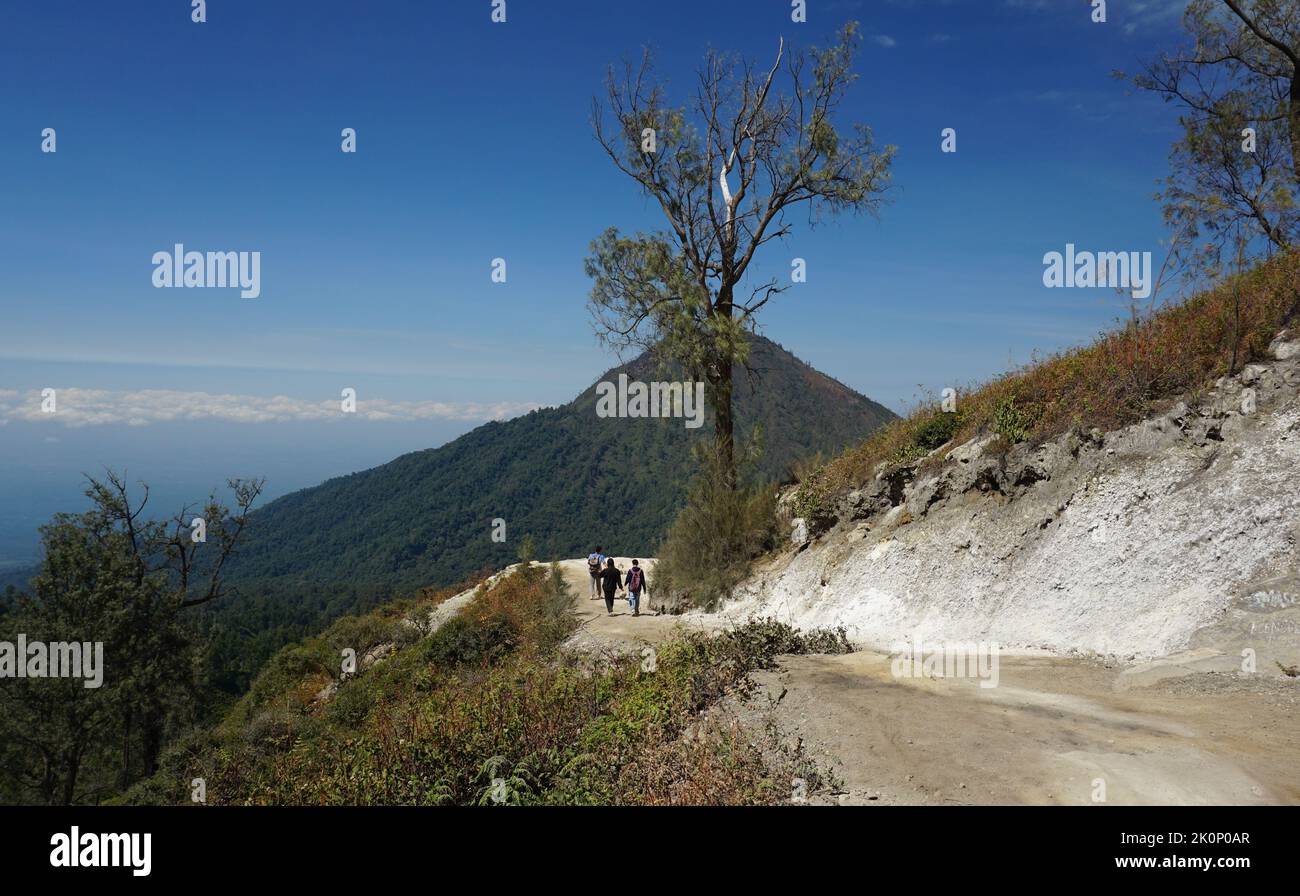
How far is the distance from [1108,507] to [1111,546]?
72 cm

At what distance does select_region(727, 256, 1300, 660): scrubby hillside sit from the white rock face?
0.02m

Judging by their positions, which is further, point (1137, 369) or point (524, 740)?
point (1137, 369)

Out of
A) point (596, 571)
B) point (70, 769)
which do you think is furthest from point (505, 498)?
point (596, 571)

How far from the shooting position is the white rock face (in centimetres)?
932

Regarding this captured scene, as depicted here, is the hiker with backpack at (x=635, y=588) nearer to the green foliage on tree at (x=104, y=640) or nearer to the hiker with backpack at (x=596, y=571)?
the hiker with backpack at (x=596, y=571)

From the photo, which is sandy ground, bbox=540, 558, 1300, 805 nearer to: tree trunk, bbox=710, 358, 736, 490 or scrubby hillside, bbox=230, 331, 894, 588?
tree trunk, bbox=710, 358, 736, 490

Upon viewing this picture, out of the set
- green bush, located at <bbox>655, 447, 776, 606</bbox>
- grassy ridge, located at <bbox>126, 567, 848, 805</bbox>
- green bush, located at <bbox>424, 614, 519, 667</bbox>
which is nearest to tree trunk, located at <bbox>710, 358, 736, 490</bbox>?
green bush, located at <bbox>655, 447, 776, 606</bbox>

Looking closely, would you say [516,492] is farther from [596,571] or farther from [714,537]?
[714,537]

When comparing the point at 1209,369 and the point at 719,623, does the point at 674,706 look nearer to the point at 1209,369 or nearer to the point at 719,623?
the point at 719,623

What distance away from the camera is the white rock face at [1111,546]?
9.32m

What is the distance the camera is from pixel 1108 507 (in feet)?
35.5
